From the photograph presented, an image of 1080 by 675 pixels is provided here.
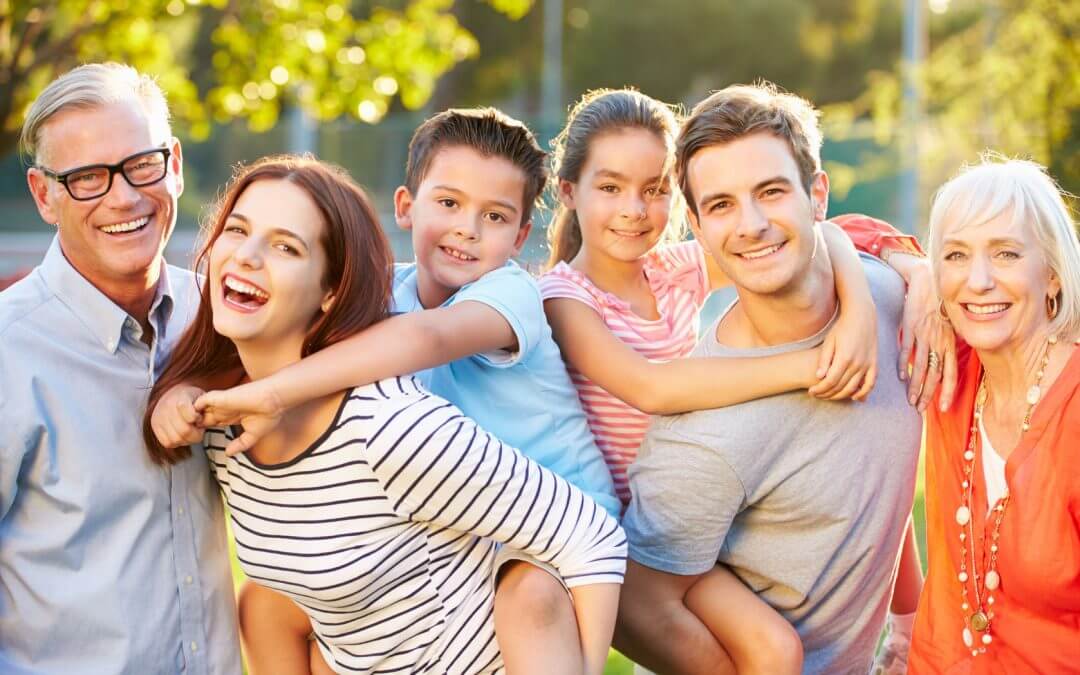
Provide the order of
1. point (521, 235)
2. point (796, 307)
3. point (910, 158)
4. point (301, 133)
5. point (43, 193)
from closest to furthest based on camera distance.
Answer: point (43, 193), point (796, 307), point (521, 235), point (910, 158), point (301, 133)

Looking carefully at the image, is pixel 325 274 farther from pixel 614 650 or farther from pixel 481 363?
pixel 614 650

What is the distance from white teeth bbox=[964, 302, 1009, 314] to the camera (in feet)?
11.4

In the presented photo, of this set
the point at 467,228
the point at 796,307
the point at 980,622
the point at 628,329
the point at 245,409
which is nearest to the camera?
the point at 245,409

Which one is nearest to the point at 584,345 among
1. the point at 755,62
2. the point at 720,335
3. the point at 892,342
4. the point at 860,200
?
the point at 720,335

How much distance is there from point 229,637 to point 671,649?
4.28 ft

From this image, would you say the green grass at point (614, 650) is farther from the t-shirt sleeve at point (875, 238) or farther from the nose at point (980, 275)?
the nose at point (980, 275)

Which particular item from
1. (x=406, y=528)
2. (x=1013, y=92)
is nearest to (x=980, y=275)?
(x=406, y=528)

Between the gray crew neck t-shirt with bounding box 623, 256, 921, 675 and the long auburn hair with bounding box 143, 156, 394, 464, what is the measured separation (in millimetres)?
998

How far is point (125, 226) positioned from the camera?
12.2ft

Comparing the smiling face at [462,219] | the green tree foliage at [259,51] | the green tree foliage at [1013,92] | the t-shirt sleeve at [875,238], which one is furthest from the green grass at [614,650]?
the green tree foliage at [259,51]

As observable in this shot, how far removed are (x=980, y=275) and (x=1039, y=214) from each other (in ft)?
0.76

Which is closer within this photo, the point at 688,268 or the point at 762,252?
the point at 762,252

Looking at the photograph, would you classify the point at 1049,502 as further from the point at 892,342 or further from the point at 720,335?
the point at 720,335

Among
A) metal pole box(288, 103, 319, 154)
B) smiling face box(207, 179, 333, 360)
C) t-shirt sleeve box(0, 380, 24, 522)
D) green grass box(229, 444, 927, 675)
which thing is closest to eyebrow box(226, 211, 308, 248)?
smiling face box(207, 179, 333, 360)
